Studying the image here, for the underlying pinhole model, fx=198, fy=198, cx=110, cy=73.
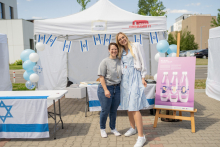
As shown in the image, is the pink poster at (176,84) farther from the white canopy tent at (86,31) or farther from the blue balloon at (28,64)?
the blue balloon at (28,64)

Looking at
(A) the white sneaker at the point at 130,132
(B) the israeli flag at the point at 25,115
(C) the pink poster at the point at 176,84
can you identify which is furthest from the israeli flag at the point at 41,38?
(A) the white sneaker at the point at 130,132

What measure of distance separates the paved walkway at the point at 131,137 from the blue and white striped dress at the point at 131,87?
0.66m

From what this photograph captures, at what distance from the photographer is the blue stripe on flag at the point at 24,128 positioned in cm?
331

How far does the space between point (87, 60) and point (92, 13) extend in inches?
96.8

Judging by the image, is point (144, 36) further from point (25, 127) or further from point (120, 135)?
point (25, 127)

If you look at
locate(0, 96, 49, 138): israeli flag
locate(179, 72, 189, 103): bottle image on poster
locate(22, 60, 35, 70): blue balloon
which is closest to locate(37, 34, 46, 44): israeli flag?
locate(22, 60, 35, 70): blue balloon

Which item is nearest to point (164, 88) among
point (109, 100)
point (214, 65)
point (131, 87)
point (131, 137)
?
point (131, 87)

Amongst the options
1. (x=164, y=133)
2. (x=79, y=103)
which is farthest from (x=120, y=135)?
(x=79, y=103)

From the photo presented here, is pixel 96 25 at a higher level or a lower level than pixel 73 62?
higher

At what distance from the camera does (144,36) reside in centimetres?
725

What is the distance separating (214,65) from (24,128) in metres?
5.97

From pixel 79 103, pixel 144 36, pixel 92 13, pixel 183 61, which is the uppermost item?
pixel 92 13

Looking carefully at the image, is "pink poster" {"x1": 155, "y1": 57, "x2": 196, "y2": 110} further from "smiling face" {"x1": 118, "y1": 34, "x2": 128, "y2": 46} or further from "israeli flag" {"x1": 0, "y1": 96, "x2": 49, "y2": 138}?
"israeli flag" {"x1": 0, "y1": 96, "x2": 49, "y2": 138}

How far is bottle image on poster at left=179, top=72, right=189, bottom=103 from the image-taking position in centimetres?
380
